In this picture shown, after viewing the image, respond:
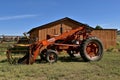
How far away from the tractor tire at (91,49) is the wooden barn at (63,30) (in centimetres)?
1155

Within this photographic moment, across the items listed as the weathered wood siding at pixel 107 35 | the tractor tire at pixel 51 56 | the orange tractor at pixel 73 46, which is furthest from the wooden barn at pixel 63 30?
the tractor tire at pixel 51 56

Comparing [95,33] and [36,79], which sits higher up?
[95,33]

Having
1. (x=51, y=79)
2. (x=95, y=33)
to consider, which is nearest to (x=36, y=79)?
(x=51, y=79)

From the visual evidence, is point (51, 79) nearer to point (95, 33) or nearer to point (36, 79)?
point (36, 79)

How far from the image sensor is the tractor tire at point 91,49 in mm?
16141

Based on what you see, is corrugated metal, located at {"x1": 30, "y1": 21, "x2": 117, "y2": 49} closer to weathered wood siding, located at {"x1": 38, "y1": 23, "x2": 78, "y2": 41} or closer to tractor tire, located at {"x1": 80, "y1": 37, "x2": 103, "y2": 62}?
weathered wood siding, located at {"x1": 38, "y1": 23, "x2": 78, "y2": 41}

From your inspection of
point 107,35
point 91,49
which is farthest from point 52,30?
point 91,49

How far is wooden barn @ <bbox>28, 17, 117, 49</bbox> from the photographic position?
28875 millimetres

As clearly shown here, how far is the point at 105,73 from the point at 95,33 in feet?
65.9

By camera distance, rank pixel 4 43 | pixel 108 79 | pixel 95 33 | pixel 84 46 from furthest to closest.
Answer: pixel 95 33 → pixel 4 43 → pixel 84 46 → pixel 108 79

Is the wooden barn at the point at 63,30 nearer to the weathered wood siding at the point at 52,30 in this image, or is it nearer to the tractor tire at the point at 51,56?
the weathered wood siding at the point at 52,30

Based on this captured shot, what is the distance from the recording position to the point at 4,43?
86.8 feet

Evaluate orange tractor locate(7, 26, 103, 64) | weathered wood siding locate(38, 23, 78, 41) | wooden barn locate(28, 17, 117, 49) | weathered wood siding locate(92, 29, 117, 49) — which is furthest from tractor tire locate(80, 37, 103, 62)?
weathered wood siding locate(92, 29, 117, 49)

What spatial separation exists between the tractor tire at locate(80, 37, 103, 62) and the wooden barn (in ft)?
37.9
